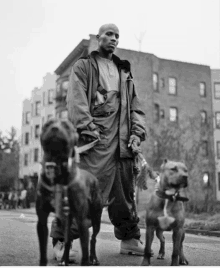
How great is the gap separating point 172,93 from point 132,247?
39143mm

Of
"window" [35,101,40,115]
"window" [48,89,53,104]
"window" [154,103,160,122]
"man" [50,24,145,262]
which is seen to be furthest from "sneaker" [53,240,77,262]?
"window" [35,101,40,115]

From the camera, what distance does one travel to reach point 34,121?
58938 mm

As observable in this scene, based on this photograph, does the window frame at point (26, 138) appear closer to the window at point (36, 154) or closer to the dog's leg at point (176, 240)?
the window at point (36, 154)

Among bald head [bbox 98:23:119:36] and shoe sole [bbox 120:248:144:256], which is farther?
shoe sole [bbox 120:248:144:256]

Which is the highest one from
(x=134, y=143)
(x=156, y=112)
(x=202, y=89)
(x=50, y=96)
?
(x=50, y=96)

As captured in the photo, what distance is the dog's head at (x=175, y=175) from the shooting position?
3.65 m

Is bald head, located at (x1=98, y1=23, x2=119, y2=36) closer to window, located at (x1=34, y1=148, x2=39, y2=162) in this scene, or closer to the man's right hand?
the man's right hand

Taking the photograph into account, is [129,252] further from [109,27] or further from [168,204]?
[109,27]

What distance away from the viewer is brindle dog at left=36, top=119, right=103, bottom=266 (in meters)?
3.08

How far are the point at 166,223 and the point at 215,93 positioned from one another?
4585 centimetres

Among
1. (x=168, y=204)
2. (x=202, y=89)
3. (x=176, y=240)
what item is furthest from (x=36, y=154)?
(x=168, y=204)

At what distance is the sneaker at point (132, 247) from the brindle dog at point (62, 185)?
216cm

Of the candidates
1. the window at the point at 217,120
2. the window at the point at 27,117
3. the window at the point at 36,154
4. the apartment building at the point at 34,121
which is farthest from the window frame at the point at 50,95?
the window at the point at 217,120

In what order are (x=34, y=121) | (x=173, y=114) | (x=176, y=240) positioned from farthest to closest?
1. (x=34, y=121)
2. (x=173, y=114)
3. (x=176, y=240)
